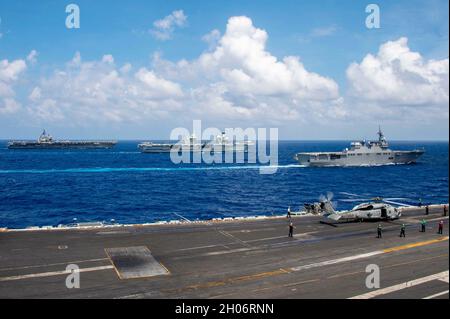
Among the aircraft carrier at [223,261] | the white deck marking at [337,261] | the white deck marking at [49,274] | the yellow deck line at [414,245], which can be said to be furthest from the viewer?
the yellow deck line at [414,245]

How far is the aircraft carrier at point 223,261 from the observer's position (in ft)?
66.4

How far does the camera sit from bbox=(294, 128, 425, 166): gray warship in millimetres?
134375

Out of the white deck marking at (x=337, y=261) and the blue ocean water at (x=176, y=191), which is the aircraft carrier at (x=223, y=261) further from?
the blue ocean water at (x=176, y=191)

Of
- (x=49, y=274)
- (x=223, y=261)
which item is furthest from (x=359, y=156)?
(x=49, y=274)

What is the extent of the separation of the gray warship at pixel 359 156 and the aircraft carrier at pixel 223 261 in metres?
98.7

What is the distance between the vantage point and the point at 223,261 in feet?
84.0

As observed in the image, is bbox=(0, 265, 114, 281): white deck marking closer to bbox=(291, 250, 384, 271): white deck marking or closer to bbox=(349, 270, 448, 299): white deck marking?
bbox=(291, 250, 384, 271): white deck marking

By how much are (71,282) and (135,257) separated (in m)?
5.64

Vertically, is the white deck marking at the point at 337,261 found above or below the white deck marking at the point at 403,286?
above

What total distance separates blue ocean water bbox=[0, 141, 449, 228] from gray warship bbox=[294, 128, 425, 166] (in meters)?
7.44

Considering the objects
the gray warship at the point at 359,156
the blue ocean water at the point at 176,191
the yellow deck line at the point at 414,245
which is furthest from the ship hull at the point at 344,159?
the yellow deck line at the point at 414,245

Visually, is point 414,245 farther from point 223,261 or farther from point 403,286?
point 223,261

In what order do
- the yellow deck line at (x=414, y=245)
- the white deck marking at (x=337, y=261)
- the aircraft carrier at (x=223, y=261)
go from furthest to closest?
the yellow deck line at (x=414, y=245), the white deck marking at (x=337, y=261), the aircraft carrier at (x=223, y=261)

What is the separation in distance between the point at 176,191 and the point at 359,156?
78740 millimetres
